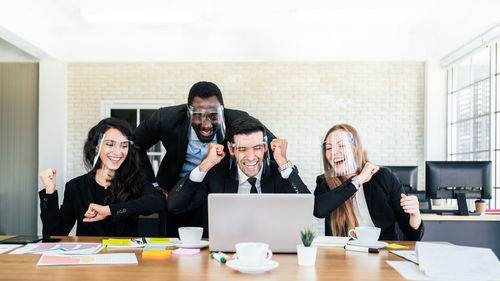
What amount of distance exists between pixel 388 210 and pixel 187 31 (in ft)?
16.1

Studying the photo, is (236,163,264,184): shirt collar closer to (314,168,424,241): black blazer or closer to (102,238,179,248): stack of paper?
(314,168,424,241): black blazer

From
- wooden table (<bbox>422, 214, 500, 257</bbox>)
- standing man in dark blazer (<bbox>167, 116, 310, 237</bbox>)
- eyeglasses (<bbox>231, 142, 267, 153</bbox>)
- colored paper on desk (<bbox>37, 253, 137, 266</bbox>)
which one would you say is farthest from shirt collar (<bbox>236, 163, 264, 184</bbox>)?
wooden table (<bbox>422, 214, 500, 257</bbox>)

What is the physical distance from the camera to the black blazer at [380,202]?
8.72ft

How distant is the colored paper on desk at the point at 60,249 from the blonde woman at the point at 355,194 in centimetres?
122

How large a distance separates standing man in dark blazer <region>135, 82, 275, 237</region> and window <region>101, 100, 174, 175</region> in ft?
11.5

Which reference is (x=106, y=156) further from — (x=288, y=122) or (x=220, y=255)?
(x=288, y=122)

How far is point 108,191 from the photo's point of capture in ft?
9.25

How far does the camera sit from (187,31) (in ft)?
22.6

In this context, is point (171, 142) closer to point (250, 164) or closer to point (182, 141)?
point (182, 141)

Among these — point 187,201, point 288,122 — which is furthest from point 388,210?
point 288,122

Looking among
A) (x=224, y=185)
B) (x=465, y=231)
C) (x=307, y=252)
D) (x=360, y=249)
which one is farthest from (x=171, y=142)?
(x=465, y=231)

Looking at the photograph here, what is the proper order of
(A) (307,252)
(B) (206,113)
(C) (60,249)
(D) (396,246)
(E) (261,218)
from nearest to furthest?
(A) (307,252)
(E) (261,218)
(C) (60,249)
(D) (396,246)
(B) (206,113)

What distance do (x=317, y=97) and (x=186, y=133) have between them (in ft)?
13.1

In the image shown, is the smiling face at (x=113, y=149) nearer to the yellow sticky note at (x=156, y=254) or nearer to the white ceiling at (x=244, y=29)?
the yellow sticky note at (x=156, y=254)
